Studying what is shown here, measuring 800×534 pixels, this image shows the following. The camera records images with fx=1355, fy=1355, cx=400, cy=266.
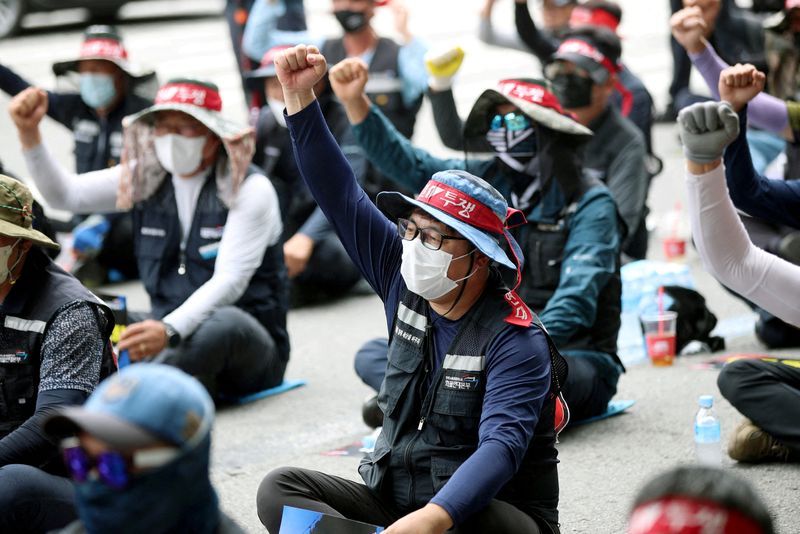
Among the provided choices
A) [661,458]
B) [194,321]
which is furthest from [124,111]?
[661,458]

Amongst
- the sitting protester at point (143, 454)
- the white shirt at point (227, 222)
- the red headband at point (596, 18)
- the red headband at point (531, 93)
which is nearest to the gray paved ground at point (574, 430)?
the white shirt at point (227, 222)

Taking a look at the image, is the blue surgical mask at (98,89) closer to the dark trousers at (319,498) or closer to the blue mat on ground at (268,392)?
the blue mat on ground at (268,392)

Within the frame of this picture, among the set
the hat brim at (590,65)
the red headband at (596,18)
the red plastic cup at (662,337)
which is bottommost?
the red plastic cup at (662,337)

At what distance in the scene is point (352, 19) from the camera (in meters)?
8.37

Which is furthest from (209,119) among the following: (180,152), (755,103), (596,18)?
(596,18)

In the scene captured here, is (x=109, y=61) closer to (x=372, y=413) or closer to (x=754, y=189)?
(x=372, y=413)

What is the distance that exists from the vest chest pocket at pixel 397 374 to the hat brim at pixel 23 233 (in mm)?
1142

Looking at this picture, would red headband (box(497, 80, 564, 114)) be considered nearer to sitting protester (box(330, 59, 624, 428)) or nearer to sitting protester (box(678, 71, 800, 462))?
sitting protester (box(330, 59, 624, 428))

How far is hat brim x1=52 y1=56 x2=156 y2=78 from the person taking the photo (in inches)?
296

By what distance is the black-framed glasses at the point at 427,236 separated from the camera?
12.9 feet

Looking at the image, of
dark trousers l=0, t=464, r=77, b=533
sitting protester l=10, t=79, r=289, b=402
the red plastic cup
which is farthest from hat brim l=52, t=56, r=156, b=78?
dark trousers l=0, t=464, r=77, b=533

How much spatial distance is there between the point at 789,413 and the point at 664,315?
1.52 m

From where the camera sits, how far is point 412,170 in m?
5.79

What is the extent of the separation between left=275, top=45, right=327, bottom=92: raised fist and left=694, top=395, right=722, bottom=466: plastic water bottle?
1.86 metres
